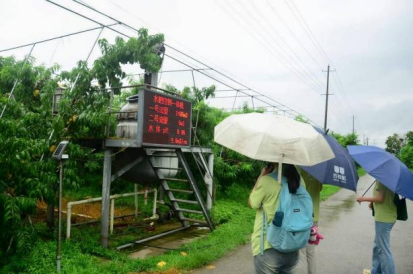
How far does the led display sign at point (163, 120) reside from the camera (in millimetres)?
6381

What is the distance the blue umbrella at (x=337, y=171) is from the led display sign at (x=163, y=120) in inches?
132

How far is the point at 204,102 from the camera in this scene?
11.8 metres

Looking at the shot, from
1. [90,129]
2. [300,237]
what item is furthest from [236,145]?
[90,129]

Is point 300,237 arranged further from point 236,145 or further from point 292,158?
point 236,145

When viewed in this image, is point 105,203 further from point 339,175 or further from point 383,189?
point 383,189

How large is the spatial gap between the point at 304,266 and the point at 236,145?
358 cm

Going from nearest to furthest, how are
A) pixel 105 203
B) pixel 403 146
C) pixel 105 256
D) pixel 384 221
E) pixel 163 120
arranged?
pixel 384 221 → pixel 105 256 → pixel 105 203 → pixel 163 120 → pixel 403 146

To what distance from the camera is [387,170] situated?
13.8ft

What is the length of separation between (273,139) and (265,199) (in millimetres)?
526

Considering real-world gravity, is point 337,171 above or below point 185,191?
above

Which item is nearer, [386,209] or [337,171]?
[337,171]

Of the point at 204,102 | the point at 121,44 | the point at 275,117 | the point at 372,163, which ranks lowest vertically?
the point at 372,163

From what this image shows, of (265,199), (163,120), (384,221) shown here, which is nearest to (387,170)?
(384,221)

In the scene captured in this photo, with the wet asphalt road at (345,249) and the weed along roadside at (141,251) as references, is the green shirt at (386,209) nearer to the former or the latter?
the wet asphalt road at (345,249)
